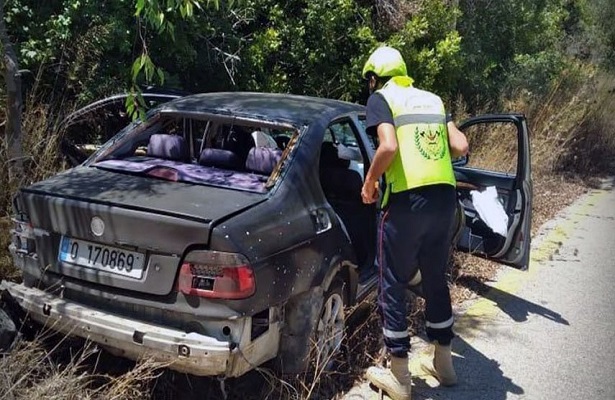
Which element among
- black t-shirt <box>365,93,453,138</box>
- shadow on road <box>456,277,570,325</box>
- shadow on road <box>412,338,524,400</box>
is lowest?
shadow on road <box>456,277,570,325</box>

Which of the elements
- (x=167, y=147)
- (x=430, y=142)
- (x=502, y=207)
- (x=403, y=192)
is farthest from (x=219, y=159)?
(x=502, y=207)

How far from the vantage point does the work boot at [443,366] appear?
14.1 ft

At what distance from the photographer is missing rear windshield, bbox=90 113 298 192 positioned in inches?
159

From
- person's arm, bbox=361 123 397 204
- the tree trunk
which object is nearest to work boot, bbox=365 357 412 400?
person's arm, bbox=361 123 397 204

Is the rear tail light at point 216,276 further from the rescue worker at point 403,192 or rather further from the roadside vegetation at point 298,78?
the rescue worker at point 403,192

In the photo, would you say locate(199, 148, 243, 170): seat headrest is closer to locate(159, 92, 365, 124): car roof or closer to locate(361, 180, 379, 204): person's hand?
locate(159, 92, 365, 124): car roof

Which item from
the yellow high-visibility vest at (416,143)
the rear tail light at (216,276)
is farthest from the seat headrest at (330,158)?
the rear tail light at (216,276)

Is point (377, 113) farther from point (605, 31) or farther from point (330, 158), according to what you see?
point (605, 31)

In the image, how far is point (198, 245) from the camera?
129 inches

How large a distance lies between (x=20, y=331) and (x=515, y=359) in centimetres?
338

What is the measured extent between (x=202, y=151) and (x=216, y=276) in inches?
57.6

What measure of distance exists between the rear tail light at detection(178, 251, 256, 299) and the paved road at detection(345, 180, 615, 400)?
1.31 metres

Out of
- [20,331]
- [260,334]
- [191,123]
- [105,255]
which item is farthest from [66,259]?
[191,123]

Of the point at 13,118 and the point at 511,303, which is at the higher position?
the point at 13,118
